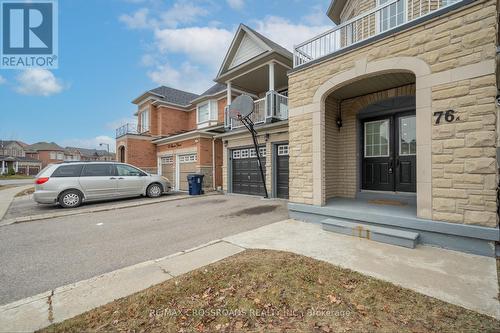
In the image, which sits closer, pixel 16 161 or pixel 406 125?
pixel 406 125

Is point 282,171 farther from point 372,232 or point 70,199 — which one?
point 70,199

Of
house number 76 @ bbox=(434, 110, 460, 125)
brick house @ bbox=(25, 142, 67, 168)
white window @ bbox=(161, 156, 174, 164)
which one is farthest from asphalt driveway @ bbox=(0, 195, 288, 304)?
brick house @ bbox=(25, 142, 67, 168)

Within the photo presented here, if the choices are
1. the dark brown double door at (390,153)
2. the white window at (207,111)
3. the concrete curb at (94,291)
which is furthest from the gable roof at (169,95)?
the concrete curb at (94,291)

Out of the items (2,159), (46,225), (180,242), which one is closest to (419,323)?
(180,242)

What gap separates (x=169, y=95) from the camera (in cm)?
1934

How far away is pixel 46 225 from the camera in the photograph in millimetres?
6223

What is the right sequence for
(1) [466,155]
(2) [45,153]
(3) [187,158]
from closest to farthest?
(1) [466,155]
(3) [187,158]
(2) [45,153]

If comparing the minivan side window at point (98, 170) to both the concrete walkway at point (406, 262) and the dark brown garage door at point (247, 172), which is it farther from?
the concrete walkway at point (406, 262)

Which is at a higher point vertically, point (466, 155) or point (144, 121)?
point (144, 121)

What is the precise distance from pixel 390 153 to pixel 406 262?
4.17 meters

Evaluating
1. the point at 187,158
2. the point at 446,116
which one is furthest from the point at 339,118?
the point at 187,158

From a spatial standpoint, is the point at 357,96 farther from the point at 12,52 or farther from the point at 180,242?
the point at 12,52

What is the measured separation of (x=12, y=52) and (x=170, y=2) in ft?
20.6

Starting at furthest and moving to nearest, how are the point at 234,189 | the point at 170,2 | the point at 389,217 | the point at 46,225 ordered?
the point at 234,189, the point at 170,2, the point at 46,225, the point at 389,217
